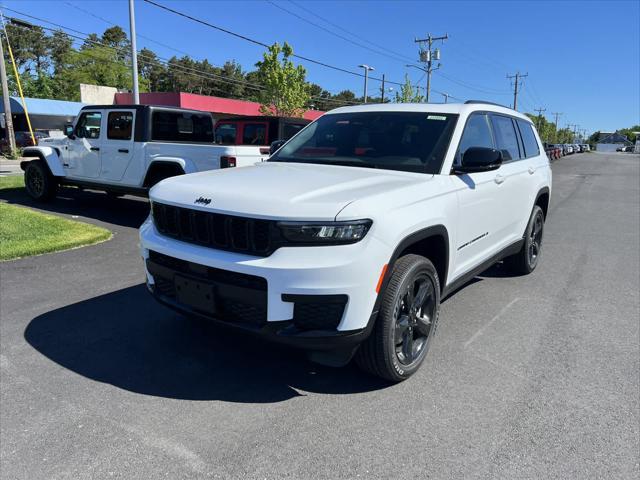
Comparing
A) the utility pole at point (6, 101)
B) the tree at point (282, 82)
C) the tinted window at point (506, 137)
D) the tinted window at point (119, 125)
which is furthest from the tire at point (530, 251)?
the tree at point (282, 82)

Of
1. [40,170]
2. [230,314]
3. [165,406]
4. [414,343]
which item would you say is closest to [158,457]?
[165,406]

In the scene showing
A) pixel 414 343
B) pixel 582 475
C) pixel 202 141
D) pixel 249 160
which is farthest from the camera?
pixel 202 141

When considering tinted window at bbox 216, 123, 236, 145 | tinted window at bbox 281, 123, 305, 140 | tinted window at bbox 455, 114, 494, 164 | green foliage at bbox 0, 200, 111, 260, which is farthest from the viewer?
tinted window at bbox 216, 123, 236, 145

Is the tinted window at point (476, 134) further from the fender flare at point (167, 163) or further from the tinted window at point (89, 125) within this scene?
the tinted window at point (89, 125)

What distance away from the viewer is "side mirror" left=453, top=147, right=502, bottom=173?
12.0 ft

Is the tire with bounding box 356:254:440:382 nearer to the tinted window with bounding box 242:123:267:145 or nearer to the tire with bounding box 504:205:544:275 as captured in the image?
the tire with bounding box 504:205:544:275

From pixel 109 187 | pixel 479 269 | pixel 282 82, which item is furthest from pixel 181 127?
pixel 282 82

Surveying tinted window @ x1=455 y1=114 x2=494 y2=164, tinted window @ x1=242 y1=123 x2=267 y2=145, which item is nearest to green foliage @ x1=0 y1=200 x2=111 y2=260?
tinted window @ x1=242 y1=123 x2=267 y2=145

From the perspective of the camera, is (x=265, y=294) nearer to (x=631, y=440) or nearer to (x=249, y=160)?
(x=631, y=440)

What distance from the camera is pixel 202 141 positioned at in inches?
386

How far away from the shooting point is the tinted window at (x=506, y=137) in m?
4.87

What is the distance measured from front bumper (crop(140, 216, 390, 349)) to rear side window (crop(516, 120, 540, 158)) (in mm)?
3717

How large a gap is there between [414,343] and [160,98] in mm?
41393

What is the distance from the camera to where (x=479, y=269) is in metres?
4.47
